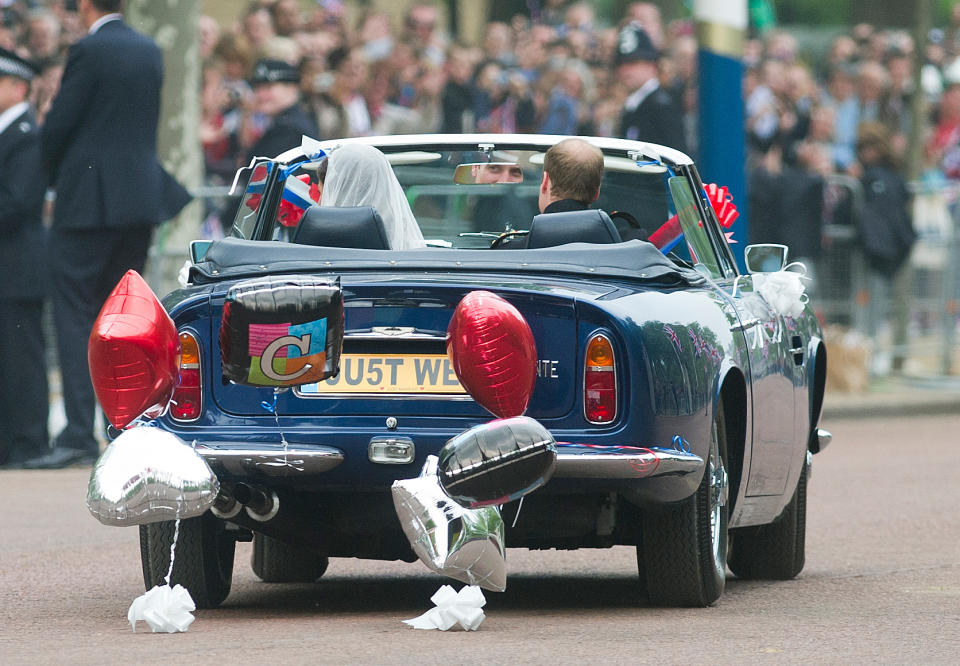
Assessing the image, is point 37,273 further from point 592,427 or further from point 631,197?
point 592,427

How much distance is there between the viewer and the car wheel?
6.48 m

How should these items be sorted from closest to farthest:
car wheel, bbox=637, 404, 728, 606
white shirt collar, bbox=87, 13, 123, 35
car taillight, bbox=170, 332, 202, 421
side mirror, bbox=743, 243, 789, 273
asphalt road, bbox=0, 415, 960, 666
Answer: asphalt road, bbox=0, 415, 960, 666 → car taillight, bbox=170, 332, 202, 421 → car wheel, bbox=637, 404, 728, 606 → side mirror, bbox=743, 243, 789, 273 → white shirt collar, bbox=87, 13, 123, 35

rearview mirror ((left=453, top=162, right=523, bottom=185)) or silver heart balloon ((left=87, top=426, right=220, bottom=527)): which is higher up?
rearview mirror ((left=453, top=162, right=523, bottom=185))

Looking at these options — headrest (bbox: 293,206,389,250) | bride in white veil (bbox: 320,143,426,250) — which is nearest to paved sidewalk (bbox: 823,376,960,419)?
bride in white veil (bbox: 320,143,426,250)

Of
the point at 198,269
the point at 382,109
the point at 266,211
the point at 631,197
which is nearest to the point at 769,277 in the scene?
the point at 631,197

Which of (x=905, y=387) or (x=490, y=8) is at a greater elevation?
(x=490, y=8)

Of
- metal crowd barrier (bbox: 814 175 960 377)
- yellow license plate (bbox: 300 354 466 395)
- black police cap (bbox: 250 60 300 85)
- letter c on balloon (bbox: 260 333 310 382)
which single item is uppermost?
black police cap (bbox: 250 60 300 85)

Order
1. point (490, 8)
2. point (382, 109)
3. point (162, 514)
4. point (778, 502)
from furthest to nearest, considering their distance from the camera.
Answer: point (490, 8) < point (382, 109) < point (778, 502) < point (162, 514)

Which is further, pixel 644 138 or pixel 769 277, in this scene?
pixel 644 138

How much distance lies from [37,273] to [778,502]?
19.2 feet

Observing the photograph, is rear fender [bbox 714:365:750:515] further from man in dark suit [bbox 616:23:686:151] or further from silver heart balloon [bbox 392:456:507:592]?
man in dark suit [bbox 616:23:686:151]

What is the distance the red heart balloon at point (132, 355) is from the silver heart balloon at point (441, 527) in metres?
0.76

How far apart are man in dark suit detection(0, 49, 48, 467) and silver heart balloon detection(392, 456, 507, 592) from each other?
6.49m

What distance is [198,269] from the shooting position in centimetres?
660
